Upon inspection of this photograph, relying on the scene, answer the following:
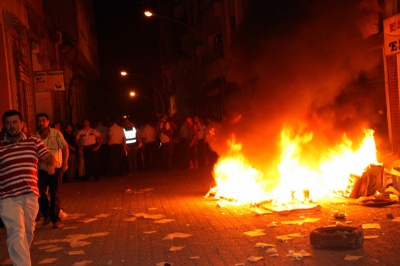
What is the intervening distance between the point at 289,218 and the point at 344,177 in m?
2.98

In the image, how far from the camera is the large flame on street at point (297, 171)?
38.2ft

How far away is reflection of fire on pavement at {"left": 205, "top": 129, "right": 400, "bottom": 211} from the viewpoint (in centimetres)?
1103

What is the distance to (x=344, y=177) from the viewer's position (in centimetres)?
1214

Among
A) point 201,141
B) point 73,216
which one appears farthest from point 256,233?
point 201,141

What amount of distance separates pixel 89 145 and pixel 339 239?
40.8ft

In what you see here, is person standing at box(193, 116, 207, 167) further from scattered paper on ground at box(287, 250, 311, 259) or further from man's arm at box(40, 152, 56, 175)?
man's arm at box(40, 152, 56, 175)

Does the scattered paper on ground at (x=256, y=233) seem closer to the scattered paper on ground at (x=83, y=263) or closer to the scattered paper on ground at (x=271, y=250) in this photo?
Answer: the scattered paper on ground at (x=271, y=250)

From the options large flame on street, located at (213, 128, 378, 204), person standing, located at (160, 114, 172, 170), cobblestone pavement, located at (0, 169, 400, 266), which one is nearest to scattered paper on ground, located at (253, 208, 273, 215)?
cobblestone pavement, located at (0, 169, 400, 266)

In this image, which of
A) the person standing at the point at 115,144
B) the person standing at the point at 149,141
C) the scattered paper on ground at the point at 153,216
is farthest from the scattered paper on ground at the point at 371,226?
the person standing at the point at 149,141

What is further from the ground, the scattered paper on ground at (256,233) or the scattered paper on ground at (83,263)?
the scattered paper on ground at (83,263)

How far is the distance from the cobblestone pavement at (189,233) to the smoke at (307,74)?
276 centimetres

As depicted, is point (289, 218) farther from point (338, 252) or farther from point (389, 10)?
point (389, 10)

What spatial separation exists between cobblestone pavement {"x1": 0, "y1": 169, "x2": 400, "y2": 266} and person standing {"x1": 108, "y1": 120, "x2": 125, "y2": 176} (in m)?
5.53

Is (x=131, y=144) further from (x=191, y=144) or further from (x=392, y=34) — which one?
(x=392, y=34)
